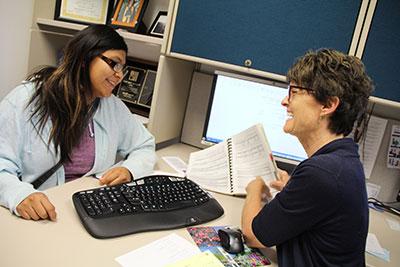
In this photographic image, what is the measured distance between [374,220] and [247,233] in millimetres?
649

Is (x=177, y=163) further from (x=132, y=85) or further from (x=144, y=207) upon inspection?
(x=132, y=85)

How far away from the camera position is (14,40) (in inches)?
74.1

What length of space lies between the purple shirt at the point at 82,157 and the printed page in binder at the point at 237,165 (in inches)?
14.8

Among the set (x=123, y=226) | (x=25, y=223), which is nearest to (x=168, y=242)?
(x=123, y=226)

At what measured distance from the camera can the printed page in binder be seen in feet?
3.98

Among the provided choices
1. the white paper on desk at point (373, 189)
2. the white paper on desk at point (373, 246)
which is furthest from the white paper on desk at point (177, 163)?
the white paper on desk at point (373, 189)

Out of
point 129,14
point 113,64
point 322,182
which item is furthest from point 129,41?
point 322,182

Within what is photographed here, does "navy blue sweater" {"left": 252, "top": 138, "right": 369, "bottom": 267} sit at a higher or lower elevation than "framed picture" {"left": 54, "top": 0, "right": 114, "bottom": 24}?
lower

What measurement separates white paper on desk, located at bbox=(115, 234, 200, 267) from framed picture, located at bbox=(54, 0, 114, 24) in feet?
4.44

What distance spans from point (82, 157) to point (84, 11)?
3.07ft

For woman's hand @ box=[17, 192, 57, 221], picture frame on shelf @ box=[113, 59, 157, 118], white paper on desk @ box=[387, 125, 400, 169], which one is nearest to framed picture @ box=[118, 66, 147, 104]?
picture frame on shelf @ box=[113, 59, 157, 118]

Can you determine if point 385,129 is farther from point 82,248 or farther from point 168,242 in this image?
point 82,248

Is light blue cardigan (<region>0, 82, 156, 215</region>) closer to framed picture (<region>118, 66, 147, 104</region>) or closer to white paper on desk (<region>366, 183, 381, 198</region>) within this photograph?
framed picture (<region>118, 66, 147, 104</region>)

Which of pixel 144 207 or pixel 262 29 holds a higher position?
pixel 262 29
